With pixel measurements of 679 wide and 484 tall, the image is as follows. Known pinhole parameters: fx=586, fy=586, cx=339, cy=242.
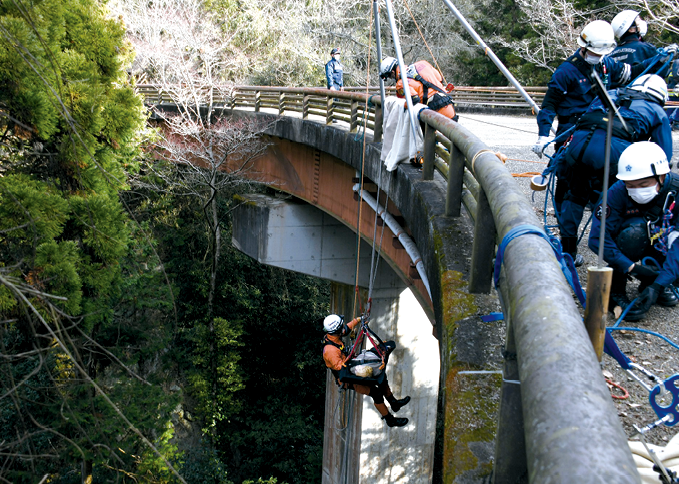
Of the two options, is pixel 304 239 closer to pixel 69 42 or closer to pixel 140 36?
pixel 69 42

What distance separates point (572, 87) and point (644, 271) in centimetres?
253

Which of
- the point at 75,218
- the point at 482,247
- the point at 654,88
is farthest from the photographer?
the point at 75,218

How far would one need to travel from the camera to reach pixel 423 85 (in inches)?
284

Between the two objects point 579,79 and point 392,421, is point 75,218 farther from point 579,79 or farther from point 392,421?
point 579,79

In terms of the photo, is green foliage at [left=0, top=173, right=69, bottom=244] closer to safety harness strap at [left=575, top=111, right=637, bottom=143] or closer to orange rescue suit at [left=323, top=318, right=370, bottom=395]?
orange rescue suit at [left=323, top=318, right=370, bottom=395]

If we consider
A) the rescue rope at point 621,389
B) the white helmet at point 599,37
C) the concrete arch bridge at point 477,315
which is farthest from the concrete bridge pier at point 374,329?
the rescue rope at point 621,389

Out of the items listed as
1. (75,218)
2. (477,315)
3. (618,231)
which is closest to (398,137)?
(618,231)

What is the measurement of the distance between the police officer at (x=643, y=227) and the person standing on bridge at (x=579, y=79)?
121 cm

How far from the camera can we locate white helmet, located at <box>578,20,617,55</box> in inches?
187

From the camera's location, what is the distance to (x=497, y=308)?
9.90 feet

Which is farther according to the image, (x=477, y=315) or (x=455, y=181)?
(x=455, y=181)

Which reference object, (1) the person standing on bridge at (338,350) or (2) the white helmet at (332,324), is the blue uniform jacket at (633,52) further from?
(2) the white helmet at (332,324)

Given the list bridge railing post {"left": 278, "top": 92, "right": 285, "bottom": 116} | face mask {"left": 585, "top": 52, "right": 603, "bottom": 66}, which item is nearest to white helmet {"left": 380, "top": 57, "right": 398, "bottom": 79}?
face mask {"left": 585, "top": 52, "right": 603, "bottom": 66}

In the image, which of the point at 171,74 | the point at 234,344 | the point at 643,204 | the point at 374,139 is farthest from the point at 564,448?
the point at 171,74
